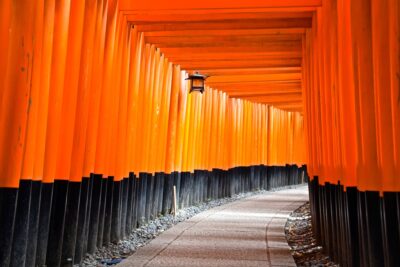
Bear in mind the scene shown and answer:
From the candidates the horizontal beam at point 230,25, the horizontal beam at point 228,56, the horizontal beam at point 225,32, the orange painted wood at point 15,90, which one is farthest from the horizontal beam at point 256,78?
the orange painted wood at point 15,90

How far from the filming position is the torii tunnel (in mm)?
4375

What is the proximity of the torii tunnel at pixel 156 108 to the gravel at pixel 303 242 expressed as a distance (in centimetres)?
27

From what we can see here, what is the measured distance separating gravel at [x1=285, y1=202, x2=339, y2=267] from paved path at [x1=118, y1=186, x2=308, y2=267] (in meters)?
0.18

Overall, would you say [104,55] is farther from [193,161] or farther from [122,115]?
[193,161]

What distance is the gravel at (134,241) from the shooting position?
22.0 feet

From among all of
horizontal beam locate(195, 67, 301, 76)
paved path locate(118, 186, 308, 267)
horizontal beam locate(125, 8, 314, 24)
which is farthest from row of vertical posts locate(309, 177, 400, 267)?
horizontal beam locate(195, 67, 301, 76)

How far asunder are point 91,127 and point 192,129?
7597mm

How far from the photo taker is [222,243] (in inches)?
324

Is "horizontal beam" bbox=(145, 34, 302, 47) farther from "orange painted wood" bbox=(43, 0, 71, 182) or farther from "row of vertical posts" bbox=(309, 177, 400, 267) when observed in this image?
"orange painted wood" bbox=(43, 0, 71, 182)

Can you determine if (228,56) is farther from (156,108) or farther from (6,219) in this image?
(6,219)

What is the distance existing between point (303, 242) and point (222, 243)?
1798 mm

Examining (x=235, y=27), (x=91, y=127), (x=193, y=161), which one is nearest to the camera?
(x=91, y=127)

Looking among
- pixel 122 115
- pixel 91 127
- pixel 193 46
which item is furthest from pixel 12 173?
pixel 193 46

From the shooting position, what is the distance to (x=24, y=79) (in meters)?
4.48
